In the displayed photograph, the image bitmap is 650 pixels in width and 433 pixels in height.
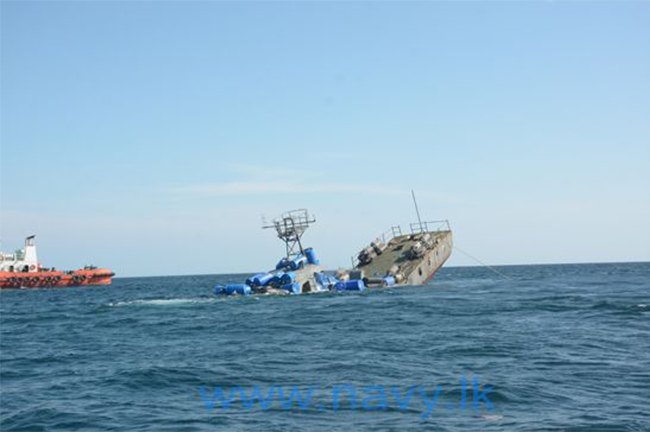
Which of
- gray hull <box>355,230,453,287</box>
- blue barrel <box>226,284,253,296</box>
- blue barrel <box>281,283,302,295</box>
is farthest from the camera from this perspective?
gray hull <box>355,230,453,287</box>

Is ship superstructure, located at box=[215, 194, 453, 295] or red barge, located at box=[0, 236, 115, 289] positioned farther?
red barge, located at box=[0, 236, 115, 289]

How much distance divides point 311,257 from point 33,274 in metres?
63.2

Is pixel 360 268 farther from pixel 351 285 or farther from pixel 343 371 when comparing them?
pixel 343 371

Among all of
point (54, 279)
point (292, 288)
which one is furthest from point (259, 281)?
point (54, 279)

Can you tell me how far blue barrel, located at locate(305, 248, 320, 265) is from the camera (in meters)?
52.4

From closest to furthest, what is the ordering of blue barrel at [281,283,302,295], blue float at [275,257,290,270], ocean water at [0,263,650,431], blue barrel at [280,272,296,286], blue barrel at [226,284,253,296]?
1. ocean water at [0,263,650,431]
2. blue barrel at [226,284,253,296]
3. blue barrel at [281,283,302,295]
4. blue barrel at [280,272,296,286]
5. blue float at [275,257,290,270]

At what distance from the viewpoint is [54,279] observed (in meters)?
96.3

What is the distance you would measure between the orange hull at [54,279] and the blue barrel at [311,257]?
6224 cm

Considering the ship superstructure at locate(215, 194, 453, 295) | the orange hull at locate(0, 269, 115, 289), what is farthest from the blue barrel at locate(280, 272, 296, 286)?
the orange hull at locate(0, 269, 115, 289)

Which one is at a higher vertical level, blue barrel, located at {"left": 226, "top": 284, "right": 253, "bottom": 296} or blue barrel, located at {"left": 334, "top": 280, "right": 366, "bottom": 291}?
blue barrel, located at {"left": 226, "top": 284, "right": 253, "bottom": 296}

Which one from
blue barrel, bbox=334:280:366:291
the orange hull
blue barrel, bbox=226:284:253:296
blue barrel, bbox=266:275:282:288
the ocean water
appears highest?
the orange hull

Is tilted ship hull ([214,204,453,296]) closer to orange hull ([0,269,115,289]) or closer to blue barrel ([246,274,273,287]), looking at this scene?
blue barrel ([246,274,273,287])

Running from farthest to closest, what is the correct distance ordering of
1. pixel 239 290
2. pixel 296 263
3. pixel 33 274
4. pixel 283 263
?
pixel 33 274 → pixel 283 263 → pixel 296 263 → pixel 239 290

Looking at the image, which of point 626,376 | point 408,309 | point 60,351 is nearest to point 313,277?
point 408,309
